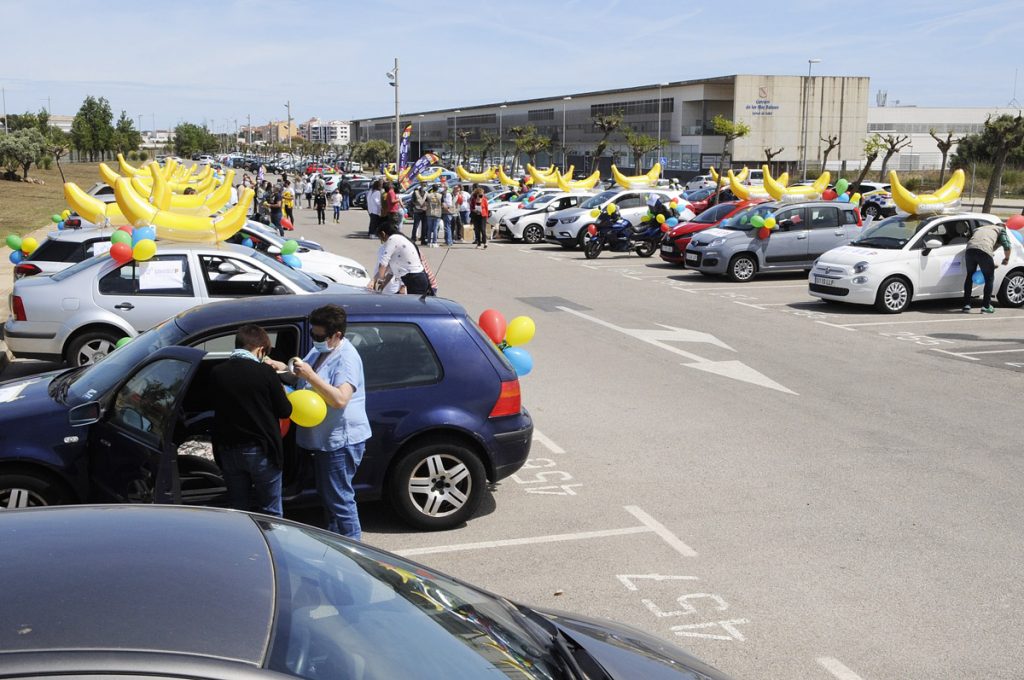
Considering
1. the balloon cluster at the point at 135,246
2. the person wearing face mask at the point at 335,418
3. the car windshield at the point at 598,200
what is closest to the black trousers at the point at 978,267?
the balloon cluster at the point at 135,246

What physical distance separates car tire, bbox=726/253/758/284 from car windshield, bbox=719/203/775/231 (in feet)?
2.55

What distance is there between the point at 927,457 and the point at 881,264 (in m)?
8.96

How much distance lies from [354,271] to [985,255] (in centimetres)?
1073

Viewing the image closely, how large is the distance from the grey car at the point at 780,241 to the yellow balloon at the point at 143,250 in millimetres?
13649

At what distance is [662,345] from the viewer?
14.2 metres

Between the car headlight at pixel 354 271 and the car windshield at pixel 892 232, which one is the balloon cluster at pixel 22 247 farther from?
the car windshield at pixel 892 232

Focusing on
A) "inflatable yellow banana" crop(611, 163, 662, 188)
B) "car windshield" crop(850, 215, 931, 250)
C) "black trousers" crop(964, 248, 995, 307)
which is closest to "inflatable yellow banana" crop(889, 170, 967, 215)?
"car windshield" crop(850, 215, 931, 250)

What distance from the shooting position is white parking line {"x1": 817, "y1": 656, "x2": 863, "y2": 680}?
16.3ft

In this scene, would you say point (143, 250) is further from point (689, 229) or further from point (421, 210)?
point (421, 210)

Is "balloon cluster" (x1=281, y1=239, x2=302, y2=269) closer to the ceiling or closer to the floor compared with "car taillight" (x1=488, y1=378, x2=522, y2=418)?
closer to the ceiling

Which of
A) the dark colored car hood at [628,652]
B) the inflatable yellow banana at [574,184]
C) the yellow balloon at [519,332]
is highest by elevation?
the inflatable yellow banana at [574,184]

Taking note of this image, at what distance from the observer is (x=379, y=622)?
264 centimetres

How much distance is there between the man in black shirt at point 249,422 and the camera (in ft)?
17.6

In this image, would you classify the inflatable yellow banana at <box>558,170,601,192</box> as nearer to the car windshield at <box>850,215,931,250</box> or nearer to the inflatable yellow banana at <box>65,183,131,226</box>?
the car windshield at <box>850,215,931,250</box>
